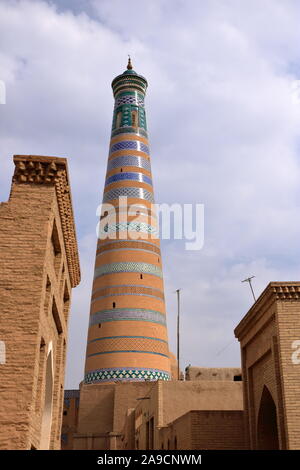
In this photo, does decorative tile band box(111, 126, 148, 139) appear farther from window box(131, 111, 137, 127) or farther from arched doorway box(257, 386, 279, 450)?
arched doorway box(257, 386, 279, 450)

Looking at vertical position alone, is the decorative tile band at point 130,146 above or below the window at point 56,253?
above

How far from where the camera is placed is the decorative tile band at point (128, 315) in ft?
67.3

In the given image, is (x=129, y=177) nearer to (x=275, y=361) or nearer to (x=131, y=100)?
(x=131, y=100)

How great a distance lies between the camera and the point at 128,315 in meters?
Result: 20.5

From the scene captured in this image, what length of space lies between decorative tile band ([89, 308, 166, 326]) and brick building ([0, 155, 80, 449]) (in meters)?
10.9

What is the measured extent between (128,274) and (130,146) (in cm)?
557

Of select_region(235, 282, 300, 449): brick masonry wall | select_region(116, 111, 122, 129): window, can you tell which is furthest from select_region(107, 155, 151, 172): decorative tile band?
select_region(235, 282, 300, 449): brick masonry wall

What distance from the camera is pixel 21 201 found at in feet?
26.5

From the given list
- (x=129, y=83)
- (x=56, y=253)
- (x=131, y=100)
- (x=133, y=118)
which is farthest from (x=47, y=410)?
(x=129, y=83)

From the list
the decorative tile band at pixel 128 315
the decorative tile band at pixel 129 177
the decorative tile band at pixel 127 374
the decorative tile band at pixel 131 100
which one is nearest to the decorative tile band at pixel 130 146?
the decorative tile band at pixel 129 177

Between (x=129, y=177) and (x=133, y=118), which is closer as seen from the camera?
(x=129, y=177)

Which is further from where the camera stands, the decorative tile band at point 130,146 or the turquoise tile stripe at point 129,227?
the decorative tile band at point 130,146

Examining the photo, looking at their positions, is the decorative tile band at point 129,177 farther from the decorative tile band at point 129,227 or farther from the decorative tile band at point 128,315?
the decorative tile band at point 128,315
